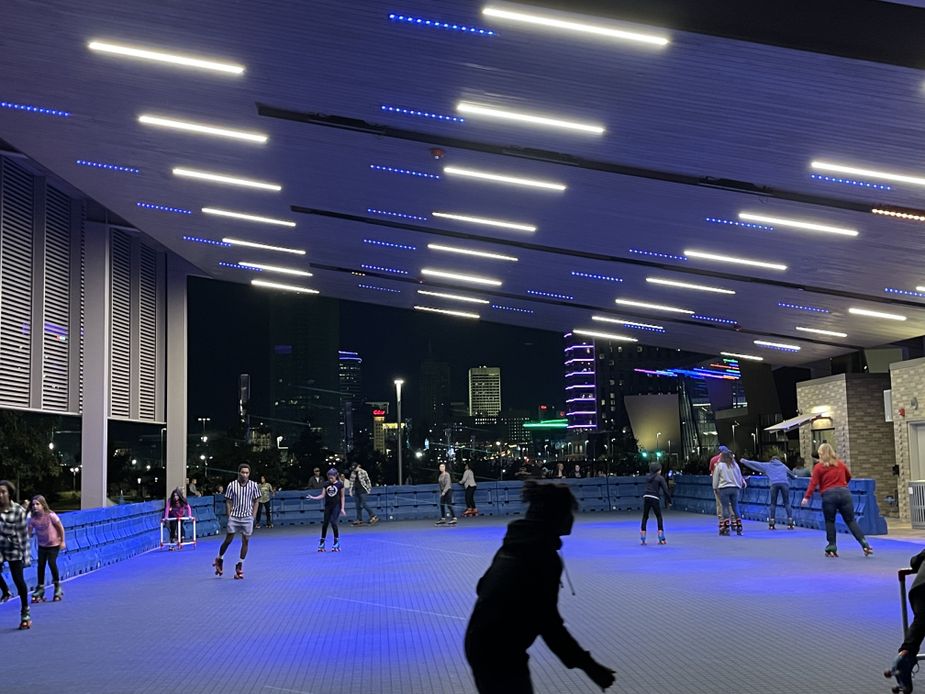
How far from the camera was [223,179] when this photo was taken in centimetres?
1867

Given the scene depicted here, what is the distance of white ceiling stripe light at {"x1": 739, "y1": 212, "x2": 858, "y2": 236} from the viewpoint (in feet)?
54.1

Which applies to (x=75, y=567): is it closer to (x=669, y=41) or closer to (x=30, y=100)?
(x=30, y=100)

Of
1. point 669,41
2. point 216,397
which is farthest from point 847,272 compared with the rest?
point 216,397

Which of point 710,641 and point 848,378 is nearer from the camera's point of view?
point 710,641

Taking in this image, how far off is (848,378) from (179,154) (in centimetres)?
2085

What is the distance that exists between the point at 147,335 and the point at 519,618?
84.9 feet

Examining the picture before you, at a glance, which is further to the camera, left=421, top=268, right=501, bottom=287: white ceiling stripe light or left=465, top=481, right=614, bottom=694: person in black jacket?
left=421, top=268, right=501, bottom=287: white ceiling stripe light

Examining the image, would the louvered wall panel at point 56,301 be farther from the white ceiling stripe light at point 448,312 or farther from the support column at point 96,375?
the white ceiling stripe light at point 448,312

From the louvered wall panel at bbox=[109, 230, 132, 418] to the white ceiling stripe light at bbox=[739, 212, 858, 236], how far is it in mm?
15958

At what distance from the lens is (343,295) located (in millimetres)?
32844

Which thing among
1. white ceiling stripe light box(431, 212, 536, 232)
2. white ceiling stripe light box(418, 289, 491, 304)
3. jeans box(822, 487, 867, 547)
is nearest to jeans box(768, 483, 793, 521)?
jeans box(822, 487, 867, 547)

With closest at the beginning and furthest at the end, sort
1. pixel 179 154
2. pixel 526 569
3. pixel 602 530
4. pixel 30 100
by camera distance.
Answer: pixel 526 569
pixel 30 100
pixel 179 154
pixel 602 530

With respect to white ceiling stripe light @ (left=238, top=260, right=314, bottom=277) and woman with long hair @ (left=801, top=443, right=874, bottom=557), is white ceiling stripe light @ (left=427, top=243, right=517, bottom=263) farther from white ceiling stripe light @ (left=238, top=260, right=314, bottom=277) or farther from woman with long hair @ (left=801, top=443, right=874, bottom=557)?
woman with long hair @ (left=801, top=443, right=874, bottom=557)

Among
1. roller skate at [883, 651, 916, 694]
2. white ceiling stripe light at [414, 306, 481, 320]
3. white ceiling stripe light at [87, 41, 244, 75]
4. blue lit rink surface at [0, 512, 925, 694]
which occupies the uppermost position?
white ceiling stripe light at [87, 41, 244, 75]
